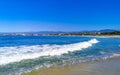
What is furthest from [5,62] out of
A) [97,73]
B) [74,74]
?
[97,73]

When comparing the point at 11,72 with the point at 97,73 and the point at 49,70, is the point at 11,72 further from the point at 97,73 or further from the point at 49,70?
the point at 97,73

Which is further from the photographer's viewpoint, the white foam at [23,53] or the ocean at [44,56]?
the white foam at [23,53]

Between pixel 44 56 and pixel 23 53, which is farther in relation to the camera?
pixel 23 53

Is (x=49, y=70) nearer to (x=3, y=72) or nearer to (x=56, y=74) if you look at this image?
(x=56, y=74)

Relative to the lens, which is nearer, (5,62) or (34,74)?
(34,74)

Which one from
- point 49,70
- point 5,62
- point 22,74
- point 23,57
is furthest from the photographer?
point 23,57

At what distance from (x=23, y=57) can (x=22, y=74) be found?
5146 mm

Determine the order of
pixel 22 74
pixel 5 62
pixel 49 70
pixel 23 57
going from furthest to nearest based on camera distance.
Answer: pixel 23 57 < pixel 5 62 < pixel 49 70 < pixel 22 74

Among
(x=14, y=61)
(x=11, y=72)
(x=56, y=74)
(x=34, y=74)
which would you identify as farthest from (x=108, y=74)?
(x=14, y=61)

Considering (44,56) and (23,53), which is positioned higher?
(23,53)

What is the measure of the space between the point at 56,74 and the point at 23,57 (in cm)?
536

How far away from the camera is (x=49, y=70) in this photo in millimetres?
10219

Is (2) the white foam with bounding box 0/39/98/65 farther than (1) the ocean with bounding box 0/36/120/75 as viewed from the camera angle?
Yes

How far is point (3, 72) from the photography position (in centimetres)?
949
